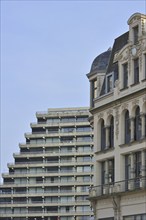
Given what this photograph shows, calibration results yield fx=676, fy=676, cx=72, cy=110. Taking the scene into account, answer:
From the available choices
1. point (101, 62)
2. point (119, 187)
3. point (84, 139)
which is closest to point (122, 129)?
point (119, 187)

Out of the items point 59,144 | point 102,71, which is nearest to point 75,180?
point 59,144

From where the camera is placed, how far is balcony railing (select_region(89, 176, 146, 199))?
5538 centimetres

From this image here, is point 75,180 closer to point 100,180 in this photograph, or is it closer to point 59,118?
point 59,118

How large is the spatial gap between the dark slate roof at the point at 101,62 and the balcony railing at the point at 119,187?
38.3 feet

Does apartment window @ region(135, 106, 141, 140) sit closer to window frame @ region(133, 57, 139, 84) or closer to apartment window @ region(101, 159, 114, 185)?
window frame @ region(133, 57, 139, 84)

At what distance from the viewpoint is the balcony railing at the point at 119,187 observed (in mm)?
55381

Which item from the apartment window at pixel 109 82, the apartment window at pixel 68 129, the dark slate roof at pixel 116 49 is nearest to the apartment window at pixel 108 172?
the apartment window at pixel 109 82

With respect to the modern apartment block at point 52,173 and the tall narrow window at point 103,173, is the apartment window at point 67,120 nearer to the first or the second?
the modern apartment block at point 52,173

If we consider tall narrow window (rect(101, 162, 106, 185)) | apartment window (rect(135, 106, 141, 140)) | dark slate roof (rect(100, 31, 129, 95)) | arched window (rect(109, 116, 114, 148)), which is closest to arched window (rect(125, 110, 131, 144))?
apartment window (rect(135, 106, 141, 140))

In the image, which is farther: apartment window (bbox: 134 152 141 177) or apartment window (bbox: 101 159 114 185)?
apartment window (bbox: 101 159 114 185)

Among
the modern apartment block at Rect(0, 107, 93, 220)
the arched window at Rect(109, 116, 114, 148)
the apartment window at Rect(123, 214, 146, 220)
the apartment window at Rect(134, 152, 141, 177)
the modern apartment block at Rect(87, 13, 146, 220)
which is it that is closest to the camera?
the apartment window at Rect(123, 214, 146, 220)

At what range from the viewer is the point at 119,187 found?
58031 mm

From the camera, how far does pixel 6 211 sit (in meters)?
154

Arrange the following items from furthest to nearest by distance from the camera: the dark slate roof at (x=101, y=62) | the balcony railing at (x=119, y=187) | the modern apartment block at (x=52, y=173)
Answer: the modern apartment block at (x=52, y=173) → the dark slate roof at (x=101, y=62) → the balcony railing at (x=119, y=187)
